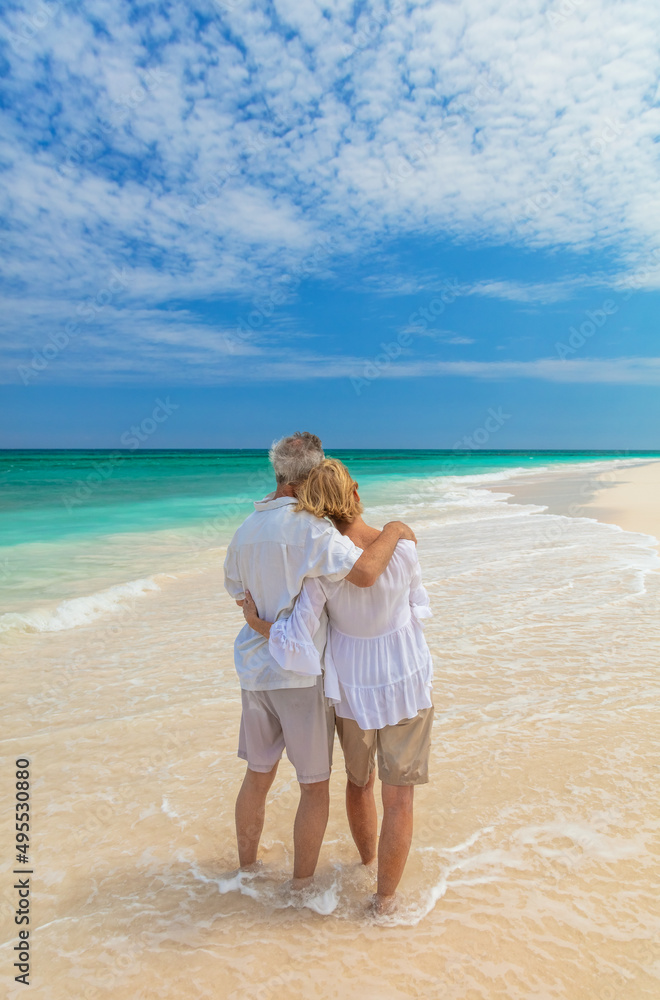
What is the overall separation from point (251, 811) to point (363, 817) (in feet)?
1.76

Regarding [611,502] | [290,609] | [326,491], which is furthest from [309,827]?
[611,502]

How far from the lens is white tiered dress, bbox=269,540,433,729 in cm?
258

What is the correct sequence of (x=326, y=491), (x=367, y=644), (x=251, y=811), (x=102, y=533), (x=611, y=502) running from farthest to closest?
1. (x=611, y=502)
2. (x=102, y=533)
3. (x=251, y=811)
4. (x=367, y=644)
5. (x=326, y=491)

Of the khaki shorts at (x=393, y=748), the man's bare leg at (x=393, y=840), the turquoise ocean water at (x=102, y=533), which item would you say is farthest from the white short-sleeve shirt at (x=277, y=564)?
the turquoise ocean water at (x=102, y=533)

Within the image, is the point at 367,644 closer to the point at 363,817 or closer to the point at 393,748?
the point at 393,748

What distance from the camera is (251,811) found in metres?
2.86

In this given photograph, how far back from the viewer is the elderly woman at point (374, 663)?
2598 millimetres

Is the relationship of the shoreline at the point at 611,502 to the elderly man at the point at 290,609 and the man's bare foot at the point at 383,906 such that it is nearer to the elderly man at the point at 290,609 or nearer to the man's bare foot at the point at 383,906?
the man's bare foot at the point at 383,906

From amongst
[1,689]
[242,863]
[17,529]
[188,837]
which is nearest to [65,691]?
[1,689]

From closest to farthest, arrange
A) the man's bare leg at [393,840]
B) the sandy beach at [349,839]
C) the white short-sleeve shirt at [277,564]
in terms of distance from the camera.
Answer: the sandy beach at [349,839] < the white short-sleeve shirt at [277,564] < the man's bare leg at [393,840]

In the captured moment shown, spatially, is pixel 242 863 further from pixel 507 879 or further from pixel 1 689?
pixel 1 689

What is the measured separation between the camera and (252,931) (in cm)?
263

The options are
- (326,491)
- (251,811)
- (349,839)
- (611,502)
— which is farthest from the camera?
(611,502)

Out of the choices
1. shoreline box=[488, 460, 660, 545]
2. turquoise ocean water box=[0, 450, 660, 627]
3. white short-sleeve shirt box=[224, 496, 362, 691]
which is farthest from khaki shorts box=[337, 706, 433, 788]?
shoreline box=[488, 460, 660, 545]
